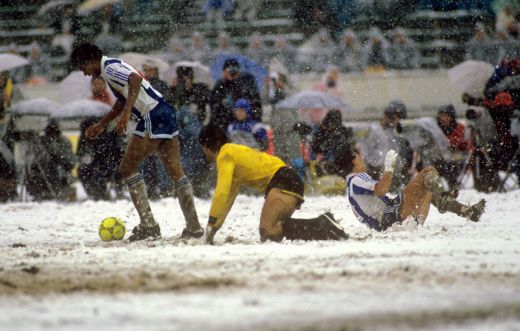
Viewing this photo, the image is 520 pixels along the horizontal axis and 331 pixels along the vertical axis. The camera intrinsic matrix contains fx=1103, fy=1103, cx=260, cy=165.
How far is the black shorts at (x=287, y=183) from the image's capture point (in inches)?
370

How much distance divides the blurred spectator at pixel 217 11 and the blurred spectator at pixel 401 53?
3.52 meters

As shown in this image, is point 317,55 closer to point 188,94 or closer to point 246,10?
point 246,10

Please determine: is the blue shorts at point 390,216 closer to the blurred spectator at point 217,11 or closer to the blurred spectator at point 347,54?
the blurred spectator at point 347,54

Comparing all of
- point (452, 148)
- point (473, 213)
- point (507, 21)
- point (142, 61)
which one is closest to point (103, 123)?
point (473, 213)

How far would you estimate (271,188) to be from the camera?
31.0 ft

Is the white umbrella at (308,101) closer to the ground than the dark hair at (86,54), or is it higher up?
closer to the ground

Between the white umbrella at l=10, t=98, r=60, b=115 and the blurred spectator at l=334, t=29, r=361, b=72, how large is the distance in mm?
6921

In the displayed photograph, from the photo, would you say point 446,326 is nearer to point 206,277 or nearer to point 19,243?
point 206,277

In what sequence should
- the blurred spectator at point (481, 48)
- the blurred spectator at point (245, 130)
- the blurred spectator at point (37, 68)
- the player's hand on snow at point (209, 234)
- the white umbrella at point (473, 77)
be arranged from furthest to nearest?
the blurred spectator at point (37, 68)
the blurred spectator at point (481, 48)
the white umbrella at point (473, 77)
the blurred spectator at point (245, 130)
the player's hand on snow at point (209, 234)

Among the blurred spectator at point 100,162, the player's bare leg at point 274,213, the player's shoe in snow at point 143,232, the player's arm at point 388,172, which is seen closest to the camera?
the player's bare leg at point 274,213

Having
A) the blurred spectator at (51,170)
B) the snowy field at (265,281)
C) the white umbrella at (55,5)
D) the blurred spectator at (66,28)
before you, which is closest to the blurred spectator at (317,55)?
the blurred spectator at (66,28)

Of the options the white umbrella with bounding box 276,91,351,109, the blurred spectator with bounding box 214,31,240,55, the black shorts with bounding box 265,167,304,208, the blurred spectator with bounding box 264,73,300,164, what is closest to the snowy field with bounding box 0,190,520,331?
the black shorts with bounding box 265,167,304,208

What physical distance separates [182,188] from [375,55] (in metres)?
12.1

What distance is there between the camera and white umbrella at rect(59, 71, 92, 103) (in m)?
16.1
